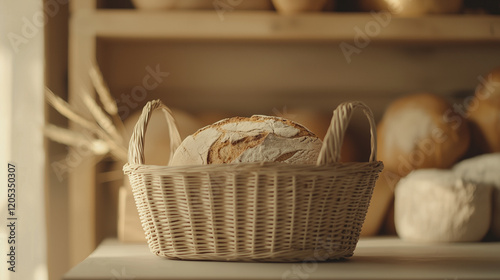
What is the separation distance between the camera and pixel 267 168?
864mm

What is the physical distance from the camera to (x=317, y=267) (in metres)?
0.90

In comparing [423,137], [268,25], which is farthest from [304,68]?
[423,137]

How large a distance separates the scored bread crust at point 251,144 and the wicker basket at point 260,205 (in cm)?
5

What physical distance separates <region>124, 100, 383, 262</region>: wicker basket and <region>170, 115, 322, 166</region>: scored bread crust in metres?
0.05

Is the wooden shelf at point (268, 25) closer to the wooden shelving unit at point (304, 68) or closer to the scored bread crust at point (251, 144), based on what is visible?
the wooden shelving unit at point (304, 68)

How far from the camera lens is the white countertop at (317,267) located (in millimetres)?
842

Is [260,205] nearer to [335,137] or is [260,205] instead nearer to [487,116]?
[335,137]

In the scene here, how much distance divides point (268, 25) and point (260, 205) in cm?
61

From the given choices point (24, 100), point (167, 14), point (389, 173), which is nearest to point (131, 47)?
point (167, 14)

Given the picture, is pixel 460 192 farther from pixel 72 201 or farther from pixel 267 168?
pixel 72 201

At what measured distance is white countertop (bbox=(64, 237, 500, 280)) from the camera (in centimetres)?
84

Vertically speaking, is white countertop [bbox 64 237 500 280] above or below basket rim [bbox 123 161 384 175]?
below

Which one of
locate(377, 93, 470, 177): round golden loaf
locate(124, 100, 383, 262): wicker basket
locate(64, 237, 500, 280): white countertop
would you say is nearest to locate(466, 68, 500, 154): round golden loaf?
locate(377, 93, 470, 177): round golden loaf

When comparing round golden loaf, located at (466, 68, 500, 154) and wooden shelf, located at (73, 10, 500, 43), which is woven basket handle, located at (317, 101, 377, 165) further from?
round golden loaf, located at (466, 68, 500, 154)
